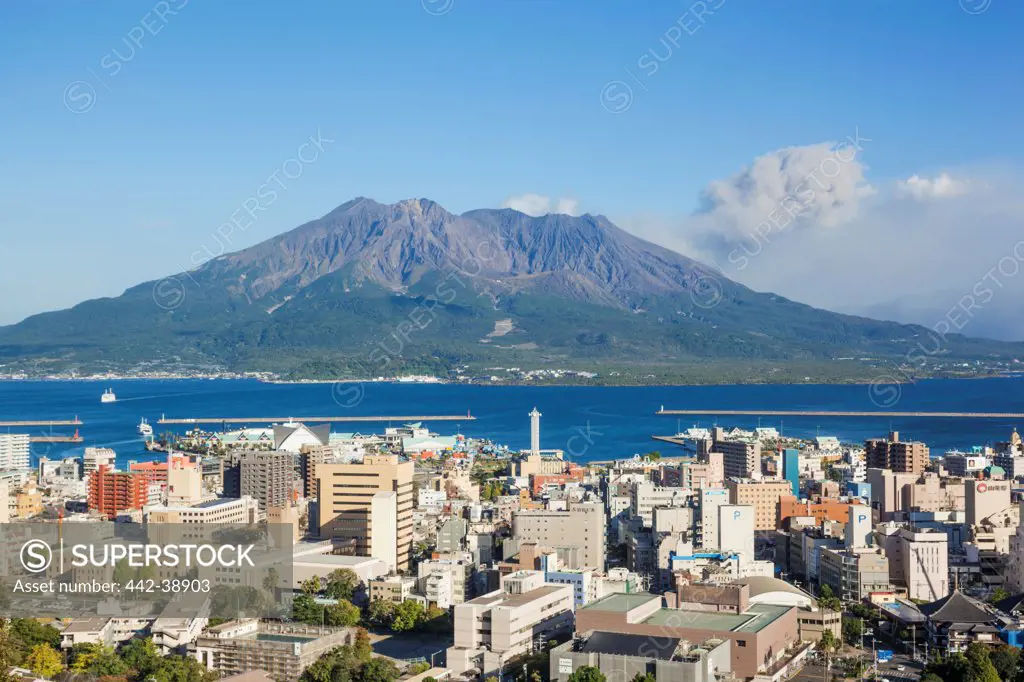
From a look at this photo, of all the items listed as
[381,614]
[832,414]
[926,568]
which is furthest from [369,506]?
[832,414]

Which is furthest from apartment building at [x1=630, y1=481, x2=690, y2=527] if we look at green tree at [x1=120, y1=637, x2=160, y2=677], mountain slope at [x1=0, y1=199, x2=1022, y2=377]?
mountain slope at [x1=0, y1=199, x2=1022, y2=377]

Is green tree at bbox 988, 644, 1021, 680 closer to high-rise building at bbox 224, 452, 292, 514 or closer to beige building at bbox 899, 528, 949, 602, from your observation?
beige building at bbox 899, 528, 949, 602

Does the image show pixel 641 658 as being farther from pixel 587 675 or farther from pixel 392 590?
pixel 392 590

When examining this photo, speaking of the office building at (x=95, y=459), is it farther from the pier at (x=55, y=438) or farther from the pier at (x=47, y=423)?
the pier at (x=47, y=423)

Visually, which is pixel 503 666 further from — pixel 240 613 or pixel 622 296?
pixel 622 296

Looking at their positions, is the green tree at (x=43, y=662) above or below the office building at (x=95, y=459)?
below

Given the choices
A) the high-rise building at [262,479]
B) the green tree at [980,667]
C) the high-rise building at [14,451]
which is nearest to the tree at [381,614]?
the green tree at [980,667]
